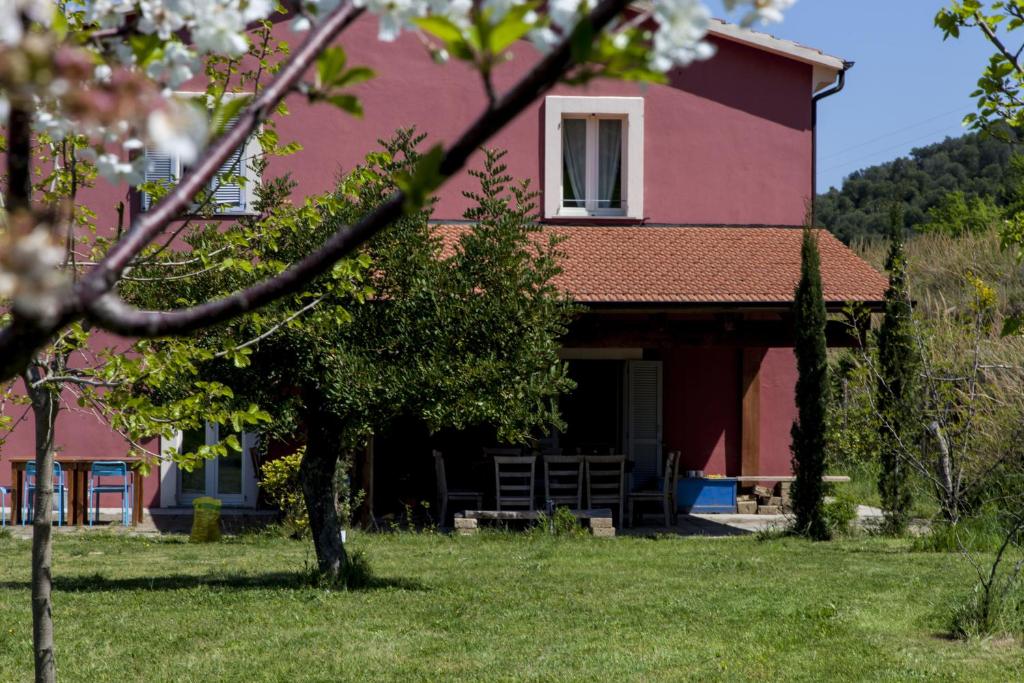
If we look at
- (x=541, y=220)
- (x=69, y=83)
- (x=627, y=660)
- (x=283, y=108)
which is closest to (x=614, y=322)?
(x=541, y=220)

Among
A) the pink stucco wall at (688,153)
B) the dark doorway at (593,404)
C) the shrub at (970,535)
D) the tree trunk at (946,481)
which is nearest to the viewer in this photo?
the shrub at (970,535)

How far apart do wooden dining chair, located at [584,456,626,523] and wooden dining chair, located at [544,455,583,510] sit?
0.13 meters

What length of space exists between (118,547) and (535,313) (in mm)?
6051

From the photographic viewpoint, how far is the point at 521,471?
15.5m

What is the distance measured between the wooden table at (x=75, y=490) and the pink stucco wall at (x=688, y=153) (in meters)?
0.86

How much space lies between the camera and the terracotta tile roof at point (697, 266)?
14.3 metres

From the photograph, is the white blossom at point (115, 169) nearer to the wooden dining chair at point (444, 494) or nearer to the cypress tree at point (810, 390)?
the cypress tree at point (810, 390)

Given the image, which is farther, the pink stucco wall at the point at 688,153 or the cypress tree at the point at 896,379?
the pink stucco wall at the point at 688,153

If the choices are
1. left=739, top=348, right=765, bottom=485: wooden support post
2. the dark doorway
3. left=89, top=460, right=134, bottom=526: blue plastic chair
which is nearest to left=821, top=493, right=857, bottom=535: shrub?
left=739, top=348, right=765, bottom=485: wooden support post

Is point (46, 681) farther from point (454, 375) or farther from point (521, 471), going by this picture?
point (521, 471)

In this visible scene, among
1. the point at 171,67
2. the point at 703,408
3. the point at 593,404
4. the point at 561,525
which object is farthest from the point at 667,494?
the point at 171,67

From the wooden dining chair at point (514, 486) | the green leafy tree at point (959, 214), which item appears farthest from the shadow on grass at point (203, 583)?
the green leafy tree at point (959, 214)

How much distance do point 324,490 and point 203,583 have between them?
1434 mm

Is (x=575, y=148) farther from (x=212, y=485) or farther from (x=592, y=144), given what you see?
(x=212, y=485)
